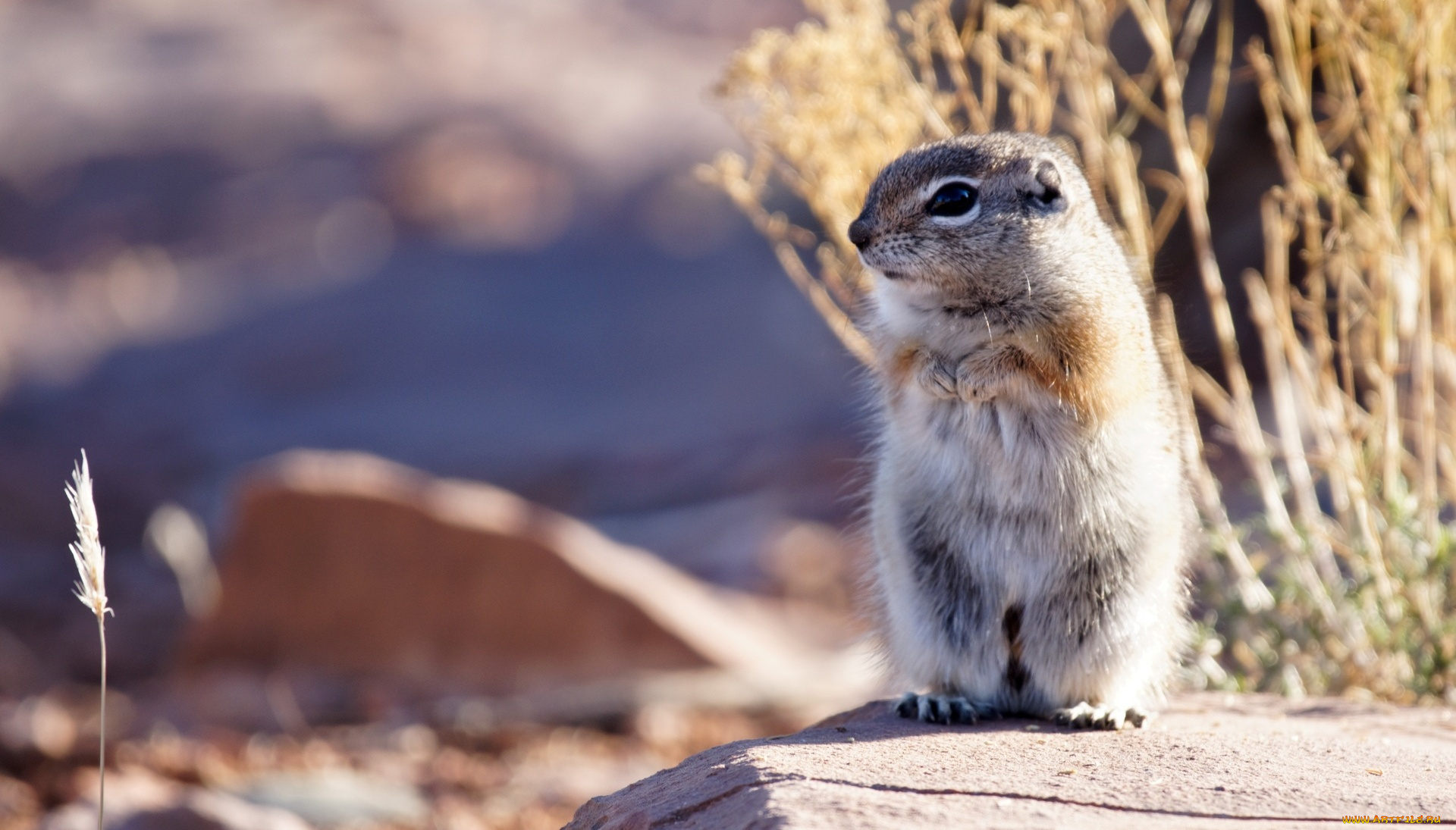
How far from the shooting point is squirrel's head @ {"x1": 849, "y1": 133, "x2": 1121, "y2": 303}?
4.31m

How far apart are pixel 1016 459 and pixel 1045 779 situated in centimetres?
108

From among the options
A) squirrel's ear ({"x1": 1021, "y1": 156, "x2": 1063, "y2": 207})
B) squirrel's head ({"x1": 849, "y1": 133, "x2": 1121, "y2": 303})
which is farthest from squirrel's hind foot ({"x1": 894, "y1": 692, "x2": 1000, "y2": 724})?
squirrel's ear ({"x1": 1021, "y1": 156, "x2": 1063, "y2": 207})

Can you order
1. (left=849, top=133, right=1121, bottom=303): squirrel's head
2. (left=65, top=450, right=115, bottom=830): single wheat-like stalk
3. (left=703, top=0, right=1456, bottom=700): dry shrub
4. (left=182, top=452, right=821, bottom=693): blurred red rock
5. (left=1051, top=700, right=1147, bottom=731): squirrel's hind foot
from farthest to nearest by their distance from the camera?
1. (left=182, top=452, right=821, bottom=693): blurred red rock
2. (left=703, top=0, right=1456, bottom=700): dry shrub
3. (left=849, top=133, right=1121, bottom=303): squirrel's head
4. (left=1051, top=700, right=1147, bottom=731): squirrel's hind foot
5. (left=65, top=450, right=115, bottom=830): single wheat-like stalk

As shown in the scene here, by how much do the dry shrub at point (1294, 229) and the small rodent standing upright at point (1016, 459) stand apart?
0.67 metres

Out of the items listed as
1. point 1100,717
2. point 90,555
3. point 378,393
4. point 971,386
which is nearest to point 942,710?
point 1100,717

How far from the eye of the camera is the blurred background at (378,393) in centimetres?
774

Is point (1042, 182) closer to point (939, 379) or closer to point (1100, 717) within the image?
point (939, 379)

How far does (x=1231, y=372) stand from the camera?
547 cm

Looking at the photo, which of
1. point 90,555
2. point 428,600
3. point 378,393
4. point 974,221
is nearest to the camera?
point 90,555

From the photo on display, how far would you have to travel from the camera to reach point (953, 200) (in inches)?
173

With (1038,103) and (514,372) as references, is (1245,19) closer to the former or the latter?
(1038,103)

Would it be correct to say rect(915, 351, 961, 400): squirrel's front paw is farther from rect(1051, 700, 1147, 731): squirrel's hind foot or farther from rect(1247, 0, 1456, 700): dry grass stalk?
rect(1247, 0, 1456, 700): dry grass stalk

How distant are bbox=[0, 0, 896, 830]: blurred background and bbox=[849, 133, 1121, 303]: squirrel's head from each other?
0.99 m

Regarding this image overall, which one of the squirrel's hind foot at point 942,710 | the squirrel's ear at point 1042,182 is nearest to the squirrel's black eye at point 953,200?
the squirrel's ear at point 1042,182
